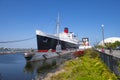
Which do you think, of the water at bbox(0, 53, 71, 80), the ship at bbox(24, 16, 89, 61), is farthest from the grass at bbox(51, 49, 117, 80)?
the ship at bbox(24, 16, 89, 61)

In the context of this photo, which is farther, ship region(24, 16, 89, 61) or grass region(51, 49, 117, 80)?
ship region(24, 16, 89, 61)

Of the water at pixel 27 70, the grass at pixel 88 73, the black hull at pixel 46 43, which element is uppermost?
the black hull at pixel 46 43

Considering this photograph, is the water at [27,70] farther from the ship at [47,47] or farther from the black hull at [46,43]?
the black hull at [46,43]

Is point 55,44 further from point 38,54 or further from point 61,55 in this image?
point 38,54

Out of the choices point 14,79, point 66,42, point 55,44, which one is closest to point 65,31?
point 66,42

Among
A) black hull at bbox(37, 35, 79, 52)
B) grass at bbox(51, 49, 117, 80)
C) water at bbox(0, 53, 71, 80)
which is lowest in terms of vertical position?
water at bbox(0, 53, 71, 80)

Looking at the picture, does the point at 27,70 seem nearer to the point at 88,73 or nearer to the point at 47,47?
the point at 88,73

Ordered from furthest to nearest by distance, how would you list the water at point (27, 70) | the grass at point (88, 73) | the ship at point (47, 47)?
1. the ship at point (47, 47)
2. the water at point (27, 70)
3. the grass at point (88, 73)

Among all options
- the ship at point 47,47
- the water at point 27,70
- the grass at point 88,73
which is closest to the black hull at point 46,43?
the ship at point 47,47

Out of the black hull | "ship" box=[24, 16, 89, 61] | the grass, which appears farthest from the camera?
the black hull

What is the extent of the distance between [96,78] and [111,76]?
5.17 ft

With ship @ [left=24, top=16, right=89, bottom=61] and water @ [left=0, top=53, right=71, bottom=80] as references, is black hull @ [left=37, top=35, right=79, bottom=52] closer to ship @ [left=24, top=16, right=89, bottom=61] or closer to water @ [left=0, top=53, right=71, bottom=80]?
ship @ [left=24, top=16, right=89, bottom=61]

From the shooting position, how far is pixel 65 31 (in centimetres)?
10125

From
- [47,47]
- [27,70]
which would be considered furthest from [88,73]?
[47,47]
